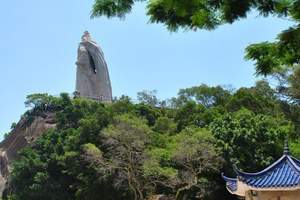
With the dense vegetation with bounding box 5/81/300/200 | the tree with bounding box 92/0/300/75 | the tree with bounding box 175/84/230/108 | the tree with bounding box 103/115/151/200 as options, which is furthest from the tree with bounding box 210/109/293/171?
the tree with bounding box 92/0/300/75

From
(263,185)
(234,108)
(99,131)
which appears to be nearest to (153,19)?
(263,185)

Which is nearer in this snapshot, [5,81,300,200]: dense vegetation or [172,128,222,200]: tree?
[172,128,222,200]: tree

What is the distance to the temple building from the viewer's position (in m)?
14.9

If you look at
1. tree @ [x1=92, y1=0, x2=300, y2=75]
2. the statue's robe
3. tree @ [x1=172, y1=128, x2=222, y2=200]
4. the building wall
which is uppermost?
the statue's robe

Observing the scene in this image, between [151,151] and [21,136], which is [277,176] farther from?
[21,136]

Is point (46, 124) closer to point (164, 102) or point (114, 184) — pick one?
point (164, 102)

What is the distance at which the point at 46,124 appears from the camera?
3931cm

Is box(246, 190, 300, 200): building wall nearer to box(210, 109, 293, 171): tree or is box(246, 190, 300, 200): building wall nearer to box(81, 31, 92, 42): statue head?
box(210, 109, 293, 171): tree

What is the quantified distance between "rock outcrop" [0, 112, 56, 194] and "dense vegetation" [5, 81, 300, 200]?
4.95 m

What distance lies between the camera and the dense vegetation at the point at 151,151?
2572cm

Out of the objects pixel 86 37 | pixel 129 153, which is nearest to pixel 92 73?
pixel 86 37

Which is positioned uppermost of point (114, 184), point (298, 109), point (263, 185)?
point (298, 109)

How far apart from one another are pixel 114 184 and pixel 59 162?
4.94 m

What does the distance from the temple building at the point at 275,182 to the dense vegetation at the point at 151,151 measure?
9.39m
